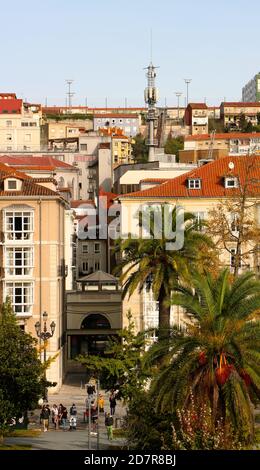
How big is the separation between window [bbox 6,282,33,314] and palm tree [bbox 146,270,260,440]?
31.9 m

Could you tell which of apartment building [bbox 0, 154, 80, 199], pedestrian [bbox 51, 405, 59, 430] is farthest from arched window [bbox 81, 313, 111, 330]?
apartment building [bbox 0, 154, 80, 199]

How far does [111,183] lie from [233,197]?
76.9m

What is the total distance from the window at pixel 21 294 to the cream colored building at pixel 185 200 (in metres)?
5.27

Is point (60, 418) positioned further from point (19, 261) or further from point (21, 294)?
point (19, 261)

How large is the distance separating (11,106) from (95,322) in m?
104

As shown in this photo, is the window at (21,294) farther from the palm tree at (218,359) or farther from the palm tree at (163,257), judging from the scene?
the palm tree at (218,359)

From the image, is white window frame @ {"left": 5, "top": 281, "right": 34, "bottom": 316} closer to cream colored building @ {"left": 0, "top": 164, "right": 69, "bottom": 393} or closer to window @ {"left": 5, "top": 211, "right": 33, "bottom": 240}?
cream colored building @ {"left": 0, "top": 164, "right": 69, "bottom": 393}

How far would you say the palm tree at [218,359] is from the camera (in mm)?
35281

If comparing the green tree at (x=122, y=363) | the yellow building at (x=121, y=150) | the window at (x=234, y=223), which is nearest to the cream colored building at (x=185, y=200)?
the window at (x=234, y=223)

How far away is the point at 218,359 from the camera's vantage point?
35.7 meters

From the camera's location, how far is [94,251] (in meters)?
114

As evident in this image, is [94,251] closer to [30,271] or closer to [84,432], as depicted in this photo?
[30,271]
